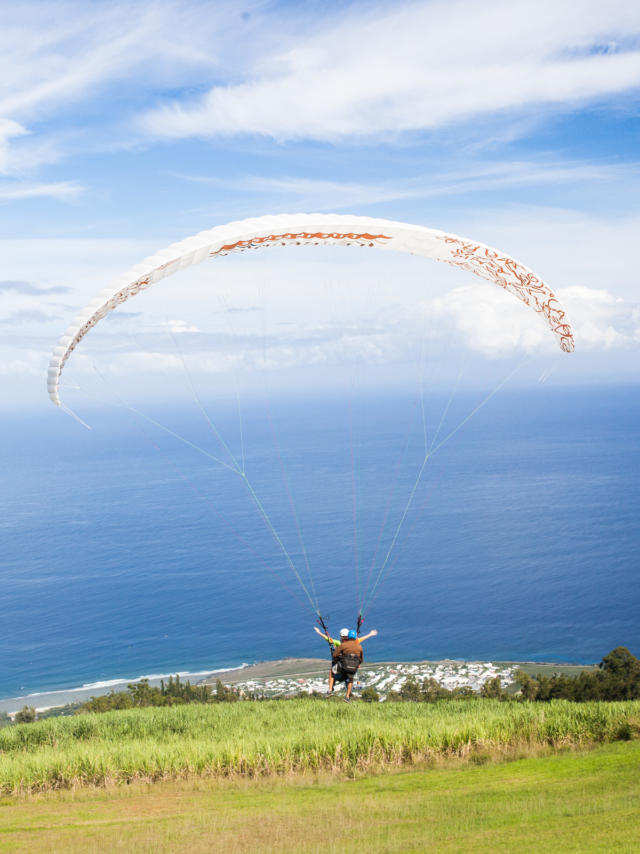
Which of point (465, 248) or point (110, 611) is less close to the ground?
point (465, 248)

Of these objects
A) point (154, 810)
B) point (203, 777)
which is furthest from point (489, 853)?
point (203, 777)

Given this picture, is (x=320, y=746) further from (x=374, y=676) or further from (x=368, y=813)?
(x=374, y=676)

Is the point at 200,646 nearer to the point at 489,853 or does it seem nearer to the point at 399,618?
the point at 399,618

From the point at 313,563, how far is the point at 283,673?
18.5 m

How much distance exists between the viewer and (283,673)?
39312mm

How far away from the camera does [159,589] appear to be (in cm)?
5434

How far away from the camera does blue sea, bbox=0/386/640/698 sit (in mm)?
44219

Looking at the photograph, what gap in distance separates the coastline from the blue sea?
4.00 ft

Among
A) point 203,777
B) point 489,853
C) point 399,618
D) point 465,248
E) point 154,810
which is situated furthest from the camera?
point 399,618

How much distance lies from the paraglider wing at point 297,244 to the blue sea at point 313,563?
24504mm

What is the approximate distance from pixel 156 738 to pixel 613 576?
166 feet

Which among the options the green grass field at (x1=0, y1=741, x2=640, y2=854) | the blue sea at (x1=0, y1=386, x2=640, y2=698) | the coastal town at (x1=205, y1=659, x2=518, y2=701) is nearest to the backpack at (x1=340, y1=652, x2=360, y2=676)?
the green grass field at (x1=0, y1=741, x2=640, y2=854)

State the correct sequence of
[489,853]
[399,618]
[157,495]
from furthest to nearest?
[157,495]
[399,618]
[489,853]

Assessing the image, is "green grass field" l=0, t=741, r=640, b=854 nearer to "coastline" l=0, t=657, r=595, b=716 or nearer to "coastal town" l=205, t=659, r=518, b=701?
"coastal town" l=205, t=659, r=518, b=701
